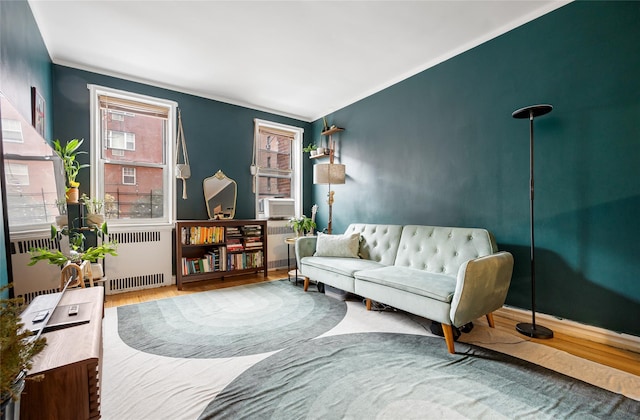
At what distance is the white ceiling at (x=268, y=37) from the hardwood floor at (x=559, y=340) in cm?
259

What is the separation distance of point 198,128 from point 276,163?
1316 mm

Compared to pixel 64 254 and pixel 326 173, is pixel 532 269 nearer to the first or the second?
pixel 326 173

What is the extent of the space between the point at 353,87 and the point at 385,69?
0.60 metres

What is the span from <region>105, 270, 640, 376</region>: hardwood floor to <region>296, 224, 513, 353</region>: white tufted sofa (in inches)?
14.7

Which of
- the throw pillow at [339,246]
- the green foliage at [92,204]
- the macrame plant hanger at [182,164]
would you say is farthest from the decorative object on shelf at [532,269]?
the green foliage at [92,204]

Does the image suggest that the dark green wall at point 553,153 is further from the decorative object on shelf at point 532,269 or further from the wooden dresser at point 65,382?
the wooden dresser at point 65,382

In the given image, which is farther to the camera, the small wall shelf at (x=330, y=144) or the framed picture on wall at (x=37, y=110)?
the small wall shelf at (x=330, y=144)

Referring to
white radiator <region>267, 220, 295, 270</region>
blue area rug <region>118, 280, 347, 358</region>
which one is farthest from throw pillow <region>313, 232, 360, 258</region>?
white radiator <region>267, 220, 295, 270</region>

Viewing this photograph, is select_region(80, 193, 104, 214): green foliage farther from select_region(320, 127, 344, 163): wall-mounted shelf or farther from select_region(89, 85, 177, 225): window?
select_region(320, 127, 344, 163): wall-mounted shelf

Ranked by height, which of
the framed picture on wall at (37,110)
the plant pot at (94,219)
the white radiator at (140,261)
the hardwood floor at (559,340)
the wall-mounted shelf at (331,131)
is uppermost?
the wall-mounted shelf at (331,131)

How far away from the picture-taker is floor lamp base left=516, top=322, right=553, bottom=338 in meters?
2.14

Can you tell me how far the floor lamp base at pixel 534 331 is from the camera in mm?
2140

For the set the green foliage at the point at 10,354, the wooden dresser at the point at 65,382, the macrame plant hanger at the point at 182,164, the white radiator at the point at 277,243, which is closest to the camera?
the green foliage at the point at 10,354

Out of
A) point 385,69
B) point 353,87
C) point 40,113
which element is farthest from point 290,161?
point 40,113
